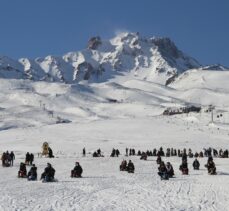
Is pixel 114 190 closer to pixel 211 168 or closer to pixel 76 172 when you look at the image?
pixel 76 172

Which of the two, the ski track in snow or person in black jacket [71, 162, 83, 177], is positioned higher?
person in black jacket [71, 162, 83, 177]

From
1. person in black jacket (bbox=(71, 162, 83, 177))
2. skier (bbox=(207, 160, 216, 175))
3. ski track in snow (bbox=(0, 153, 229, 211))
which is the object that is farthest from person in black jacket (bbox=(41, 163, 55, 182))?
skier (bbox=(207, 160, 216, 175))

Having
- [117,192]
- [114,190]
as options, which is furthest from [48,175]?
[117,192]

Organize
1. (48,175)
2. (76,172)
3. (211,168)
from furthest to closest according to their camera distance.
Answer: (211,168) → (76,172) → (48,175)

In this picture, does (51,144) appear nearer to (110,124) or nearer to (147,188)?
(110,124)

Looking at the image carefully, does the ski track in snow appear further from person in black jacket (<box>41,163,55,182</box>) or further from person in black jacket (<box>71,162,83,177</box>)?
person in black jacket (<box>41,163,55,182</box>)

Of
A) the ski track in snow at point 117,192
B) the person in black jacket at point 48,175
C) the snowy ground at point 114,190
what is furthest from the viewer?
the person in black jacket at point 48,175

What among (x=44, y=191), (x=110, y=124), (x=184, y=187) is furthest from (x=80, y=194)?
(x=110, y=124)

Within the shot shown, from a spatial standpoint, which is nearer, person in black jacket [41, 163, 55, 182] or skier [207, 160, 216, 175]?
person in black jacket [41, 163, 55, 182]

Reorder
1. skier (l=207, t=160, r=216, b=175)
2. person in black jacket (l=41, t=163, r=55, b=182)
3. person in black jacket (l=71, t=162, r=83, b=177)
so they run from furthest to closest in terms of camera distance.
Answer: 1. skier (l=207, t=160, r=216, b=175)
2. person in black jacket (l=71, t=162, r=83, b=177)
3. person in black jacket (l=41, t=163, r=55, b=182)

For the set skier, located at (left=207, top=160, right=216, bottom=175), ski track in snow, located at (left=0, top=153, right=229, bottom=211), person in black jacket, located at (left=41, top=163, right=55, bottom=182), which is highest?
skier, located at (left=207, top=160, right=216, bottom=175)

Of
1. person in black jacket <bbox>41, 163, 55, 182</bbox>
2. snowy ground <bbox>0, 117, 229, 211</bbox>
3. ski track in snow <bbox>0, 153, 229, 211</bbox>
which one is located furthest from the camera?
person in black jacket <bbox>41, 163, 55, 182</bbox>

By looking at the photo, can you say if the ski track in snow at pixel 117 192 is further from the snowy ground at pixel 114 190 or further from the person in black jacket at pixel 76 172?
the person in black jacket at pixel 76 172

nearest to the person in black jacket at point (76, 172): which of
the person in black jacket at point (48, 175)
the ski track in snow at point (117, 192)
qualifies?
the ski track in snow at point (117, 192)
